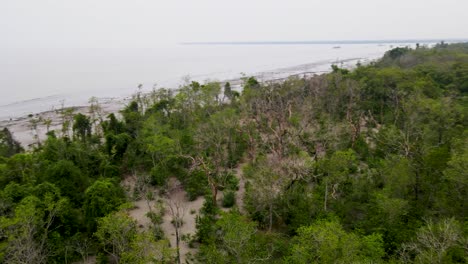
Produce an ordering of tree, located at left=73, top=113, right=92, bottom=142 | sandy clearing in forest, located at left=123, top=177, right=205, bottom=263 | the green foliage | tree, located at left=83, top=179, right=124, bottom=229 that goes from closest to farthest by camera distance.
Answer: tree, located at left=83, top=179, right=124, bottom=229 < sandy clearing in forest, located at left=123, top=177, right=205, bottom=263 < the green foliage < tree, located at left=73, top=113, right=92, bottom=142

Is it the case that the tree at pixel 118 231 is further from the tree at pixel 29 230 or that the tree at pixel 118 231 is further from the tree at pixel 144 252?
the tree at pixel 29 230

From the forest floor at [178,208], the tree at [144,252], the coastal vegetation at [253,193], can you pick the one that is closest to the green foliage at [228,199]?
the coastal vegetation at [253,193]

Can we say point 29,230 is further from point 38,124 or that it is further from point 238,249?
point 38,124

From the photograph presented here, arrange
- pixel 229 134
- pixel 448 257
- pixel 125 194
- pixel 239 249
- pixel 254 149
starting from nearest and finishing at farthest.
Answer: pixel 448 257 < pixel 239 249 < pixel 125 194 < pixel 254 149 < pixel 229 134

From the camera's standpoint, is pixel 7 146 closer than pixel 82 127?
Yes

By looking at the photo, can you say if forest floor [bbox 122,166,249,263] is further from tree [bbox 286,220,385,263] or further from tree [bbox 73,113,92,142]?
tree [bbox 73,113,92,142]

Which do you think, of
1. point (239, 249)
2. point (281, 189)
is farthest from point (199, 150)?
point (239, 249)

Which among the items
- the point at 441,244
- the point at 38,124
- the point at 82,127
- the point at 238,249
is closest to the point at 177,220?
the point at 238,249

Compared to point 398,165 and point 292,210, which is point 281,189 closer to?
point 292,210

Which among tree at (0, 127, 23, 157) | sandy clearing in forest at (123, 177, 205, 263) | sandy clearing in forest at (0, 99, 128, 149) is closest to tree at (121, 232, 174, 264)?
sandy clearing in forest at (123, 177, 205, 263)
